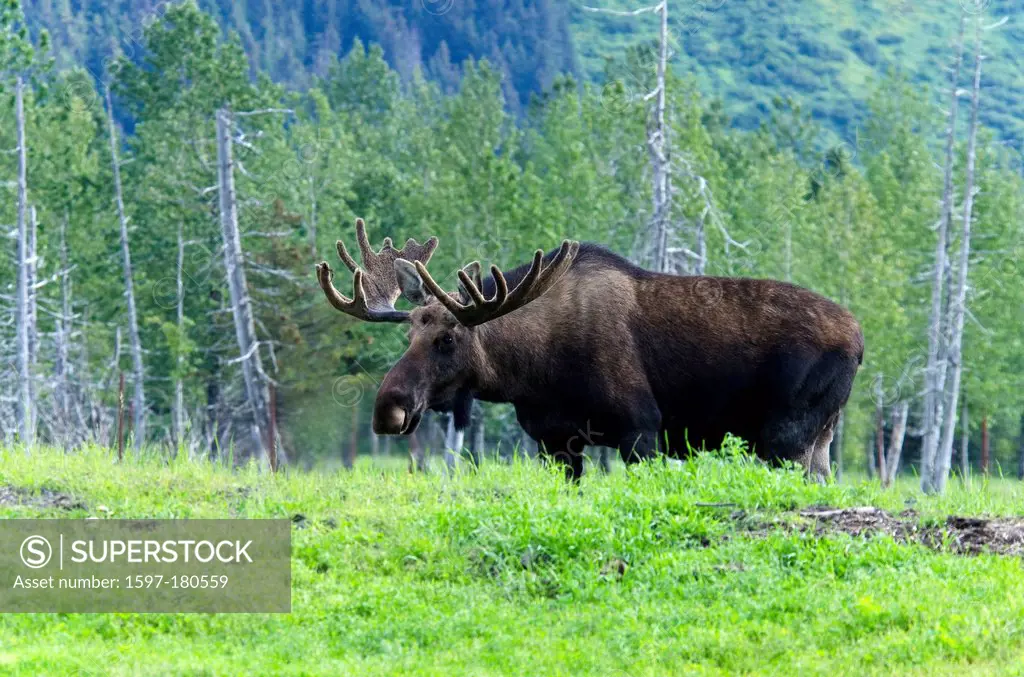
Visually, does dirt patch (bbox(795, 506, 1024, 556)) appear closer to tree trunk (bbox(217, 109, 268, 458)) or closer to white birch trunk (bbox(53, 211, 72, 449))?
tree trunk (bbox(217, 109, 268, 458))

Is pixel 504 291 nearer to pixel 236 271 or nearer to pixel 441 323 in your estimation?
pixel 441 323

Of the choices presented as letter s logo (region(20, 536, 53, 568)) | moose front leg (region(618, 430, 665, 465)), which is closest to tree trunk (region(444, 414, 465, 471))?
moose front leg (region(618, 430, 665, 465))

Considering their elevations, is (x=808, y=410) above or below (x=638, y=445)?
above

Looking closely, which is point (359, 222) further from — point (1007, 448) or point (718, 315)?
point (1007, 448)

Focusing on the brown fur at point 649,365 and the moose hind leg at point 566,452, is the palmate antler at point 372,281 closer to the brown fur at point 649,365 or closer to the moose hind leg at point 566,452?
the brown fur at point 649,365

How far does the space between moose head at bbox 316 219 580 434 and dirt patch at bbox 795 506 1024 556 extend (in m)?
3.08

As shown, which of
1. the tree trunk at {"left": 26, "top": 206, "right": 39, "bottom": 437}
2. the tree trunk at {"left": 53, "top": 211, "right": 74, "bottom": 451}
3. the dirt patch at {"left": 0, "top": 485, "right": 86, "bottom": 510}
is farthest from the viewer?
the tree trunk at {"left": 53, "top": 211, "right": 74, "bottom": 451}

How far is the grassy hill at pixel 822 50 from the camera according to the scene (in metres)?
135

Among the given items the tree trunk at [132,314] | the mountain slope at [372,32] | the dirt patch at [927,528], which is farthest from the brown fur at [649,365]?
the mountain slope at [372,32]

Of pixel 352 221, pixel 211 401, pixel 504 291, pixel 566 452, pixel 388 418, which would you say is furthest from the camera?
pixel 211 401

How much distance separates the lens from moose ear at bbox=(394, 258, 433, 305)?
39.0ft

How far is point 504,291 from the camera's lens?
36.8ft

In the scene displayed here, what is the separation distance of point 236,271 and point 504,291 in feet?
78.1

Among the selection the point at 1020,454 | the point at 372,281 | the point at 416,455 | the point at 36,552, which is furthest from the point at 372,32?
the point at 36,552
